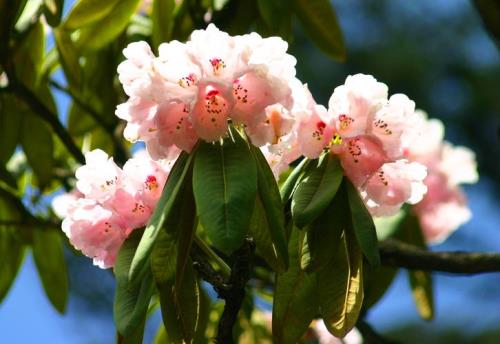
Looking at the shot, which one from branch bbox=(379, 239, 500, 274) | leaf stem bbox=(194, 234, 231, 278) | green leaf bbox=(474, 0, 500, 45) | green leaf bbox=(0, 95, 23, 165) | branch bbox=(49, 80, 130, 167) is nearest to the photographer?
leaf stem bbox=(194, 234, 231, 278)

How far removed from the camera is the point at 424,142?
2252mm

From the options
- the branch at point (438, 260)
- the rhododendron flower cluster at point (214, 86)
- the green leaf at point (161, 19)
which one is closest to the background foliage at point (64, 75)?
the green leaf at point (161, 19)

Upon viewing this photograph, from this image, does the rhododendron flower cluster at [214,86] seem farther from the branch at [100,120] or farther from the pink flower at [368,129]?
the branch at [100,120]

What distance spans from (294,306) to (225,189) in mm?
180

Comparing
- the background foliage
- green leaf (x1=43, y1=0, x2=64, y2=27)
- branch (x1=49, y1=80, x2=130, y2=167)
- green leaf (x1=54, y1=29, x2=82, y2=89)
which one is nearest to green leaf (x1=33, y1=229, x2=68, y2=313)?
the background foliage

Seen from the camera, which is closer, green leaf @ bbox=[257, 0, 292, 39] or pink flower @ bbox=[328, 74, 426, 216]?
pink flower @ bbox=[328, 74, 426, 216]

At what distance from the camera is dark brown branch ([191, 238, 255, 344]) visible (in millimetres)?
1202

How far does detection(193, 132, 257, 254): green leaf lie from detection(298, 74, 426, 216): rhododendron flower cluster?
10 centimetres

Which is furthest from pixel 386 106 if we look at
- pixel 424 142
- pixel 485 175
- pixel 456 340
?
pixel 485 175

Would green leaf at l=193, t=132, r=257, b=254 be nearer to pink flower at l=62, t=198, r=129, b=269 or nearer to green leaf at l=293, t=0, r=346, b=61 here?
pink flower at l=62, t=198, r=129, b=269

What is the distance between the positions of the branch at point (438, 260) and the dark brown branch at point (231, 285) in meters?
0.36

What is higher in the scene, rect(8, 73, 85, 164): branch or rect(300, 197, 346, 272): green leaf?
rect(300, 197, 346, 272): green leaf

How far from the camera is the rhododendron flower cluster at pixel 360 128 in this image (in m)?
1.23

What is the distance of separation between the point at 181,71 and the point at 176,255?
179mm
